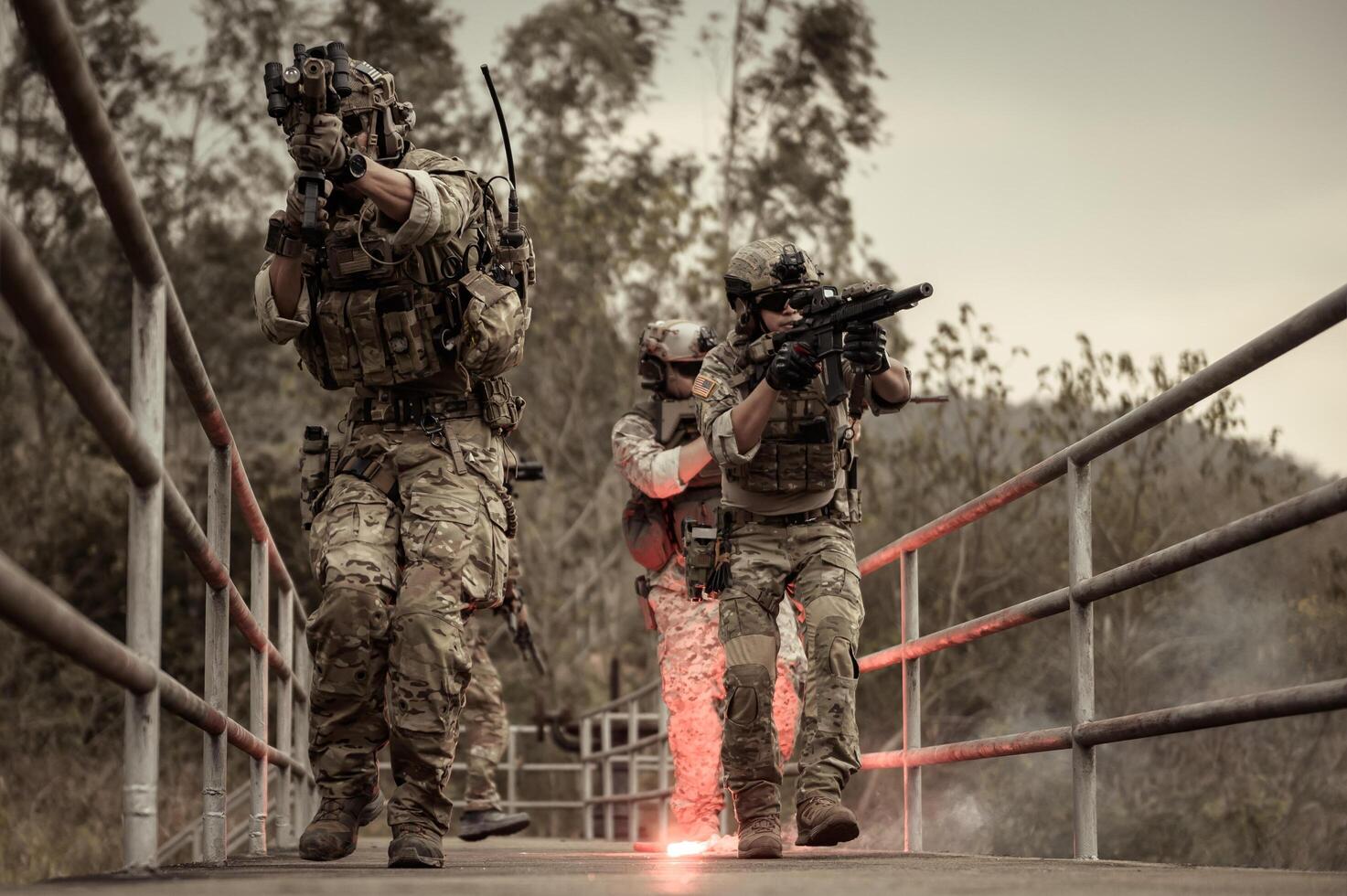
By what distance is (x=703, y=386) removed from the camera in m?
5.70

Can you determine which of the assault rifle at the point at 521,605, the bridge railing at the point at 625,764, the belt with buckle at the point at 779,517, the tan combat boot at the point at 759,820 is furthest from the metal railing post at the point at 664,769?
the tan combat boot at the point at 759,820

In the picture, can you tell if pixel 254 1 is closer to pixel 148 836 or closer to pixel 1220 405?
pixel 1220 405

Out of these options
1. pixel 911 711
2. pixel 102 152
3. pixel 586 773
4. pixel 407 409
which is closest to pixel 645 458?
pixel 911 711

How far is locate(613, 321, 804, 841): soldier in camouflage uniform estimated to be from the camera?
21.8 feet

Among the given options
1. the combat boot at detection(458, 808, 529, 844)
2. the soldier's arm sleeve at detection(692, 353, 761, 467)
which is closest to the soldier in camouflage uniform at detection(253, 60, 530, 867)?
the soldier's arm sleeve at detection(692, 353, 761, 467)

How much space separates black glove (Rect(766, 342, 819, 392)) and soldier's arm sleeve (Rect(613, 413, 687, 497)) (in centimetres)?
176

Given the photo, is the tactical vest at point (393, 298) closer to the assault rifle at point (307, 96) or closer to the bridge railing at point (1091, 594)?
the assault rifle at point (307, 96)

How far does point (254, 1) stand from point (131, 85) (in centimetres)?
213

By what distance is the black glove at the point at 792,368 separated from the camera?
517cm

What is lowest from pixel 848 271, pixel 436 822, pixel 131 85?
pixel 436 822

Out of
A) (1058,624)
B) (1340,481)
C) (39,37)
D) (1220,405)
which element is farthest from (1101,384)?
(39,37)

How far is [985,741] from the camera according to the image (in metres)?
4.83

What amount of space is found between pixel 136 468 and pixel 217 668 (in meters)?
1.40

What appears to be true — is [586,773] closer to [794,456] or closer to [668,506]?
[668,506]
